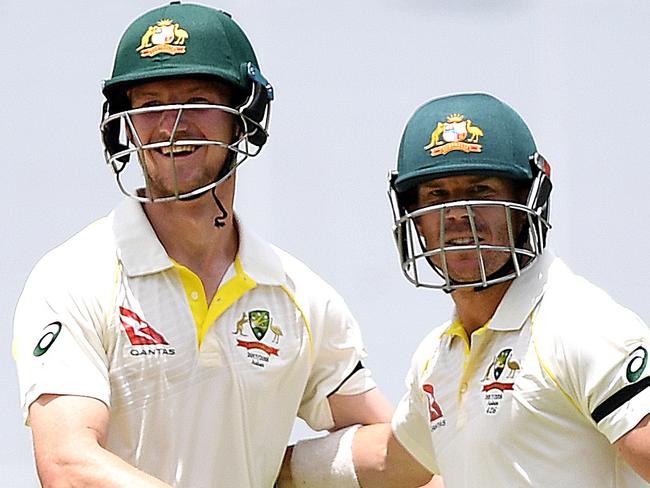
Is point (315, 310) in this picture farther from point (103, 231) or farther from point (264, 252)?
point (103, 231)

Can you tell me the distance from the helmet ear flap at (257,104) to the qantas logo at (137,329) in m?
0.39

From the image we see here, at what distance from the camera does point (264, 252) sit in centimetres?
279

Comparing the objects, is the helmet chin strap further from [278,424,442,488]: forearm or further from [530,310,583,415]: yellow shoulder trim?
[530,310,583,415]: yellow shoulder trim

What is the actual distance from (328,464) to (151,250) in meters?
0.61

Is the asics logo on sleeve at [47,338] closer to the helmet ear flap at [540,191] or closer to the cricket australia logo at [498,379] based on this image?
the cricket australia logo at [498,379]

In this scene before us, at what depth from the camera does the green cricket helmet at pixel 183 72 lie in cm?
258

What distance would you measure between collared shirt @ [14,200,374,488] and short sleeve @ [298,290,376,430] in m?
0.06

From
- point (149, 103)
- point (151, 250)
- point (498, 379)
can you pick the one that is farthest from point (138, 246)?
point (498, 379)

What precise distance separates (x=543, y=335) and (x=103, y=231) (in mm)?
857

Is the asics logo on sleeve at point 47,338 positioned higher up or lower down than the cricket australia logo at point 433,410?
higher up

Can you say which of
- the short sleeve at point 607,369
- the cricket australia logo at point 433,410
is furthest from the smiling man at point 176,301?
the short sleeve at point 607,369

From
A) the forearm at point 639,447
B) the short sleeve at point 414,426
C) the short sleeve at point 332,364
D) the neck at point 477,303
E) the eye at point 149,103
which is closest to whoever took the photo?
the forearm at point 639,447

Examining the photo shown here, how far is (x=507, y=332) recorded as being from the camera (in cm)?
243

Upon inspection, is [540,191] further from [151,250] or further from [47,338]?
[47,338]
